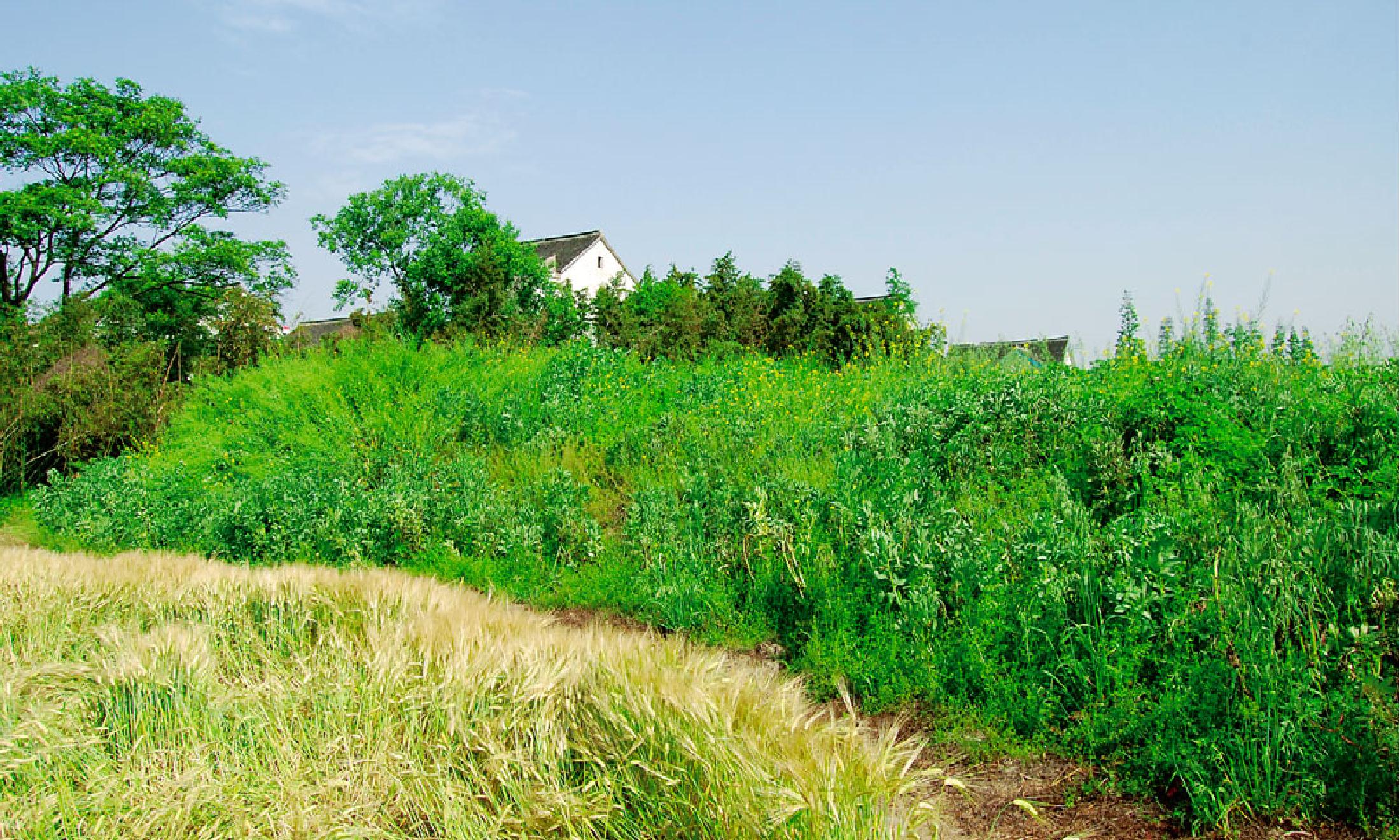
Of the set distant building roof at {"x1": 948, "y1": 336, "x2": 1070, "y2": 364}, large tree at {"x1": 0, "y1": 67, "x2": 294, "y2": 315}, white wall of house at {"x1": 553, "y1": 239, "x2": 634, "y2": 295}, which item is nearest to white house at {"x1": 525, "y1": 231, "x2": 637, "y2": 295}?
white wall of house at {"x1": 553, "y1": 239, "x2": 634, "y2": 295}

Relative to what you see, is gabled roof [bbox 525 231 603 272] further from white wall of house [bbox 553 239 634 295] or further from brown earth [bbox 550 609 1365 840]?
brown earth [bbox 550 609 1365 840]

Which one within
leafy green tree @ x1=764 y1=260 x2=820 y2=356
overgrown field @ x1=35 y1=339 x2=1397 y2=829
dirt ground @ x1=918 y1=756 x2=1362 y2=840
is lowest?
dirt ground @ x1=918 y1=756 x2=1362 y2=840

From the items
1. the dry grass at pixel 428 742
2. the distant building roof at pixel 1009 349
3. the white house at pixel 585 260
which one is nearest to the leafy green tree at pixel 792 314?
the distant building roof at pixel 1009 349

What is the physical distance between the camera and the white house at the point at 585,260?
41.8 m

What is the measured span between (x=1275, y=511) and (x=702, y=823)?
311 centimetres

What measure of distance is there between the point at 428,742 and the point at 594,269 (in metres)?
41.6

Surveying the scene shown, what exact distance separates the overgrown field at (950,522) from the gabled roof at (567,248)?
3300 cm

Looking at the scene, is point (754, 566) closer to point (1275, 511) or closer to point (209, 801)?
point (1275, 511)

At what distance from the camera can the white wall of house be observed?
1644 inches

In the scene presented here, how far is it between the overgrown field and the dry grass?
776 mm

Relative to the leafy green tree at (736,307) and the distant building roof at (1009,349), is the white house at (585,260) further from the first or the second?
the distant building roof at (1009,349)

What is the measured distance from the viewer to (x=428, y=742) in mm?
2990

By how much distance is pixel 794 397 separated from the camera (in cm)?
801

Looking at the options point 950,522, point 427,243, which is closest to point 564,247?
point 427,243
